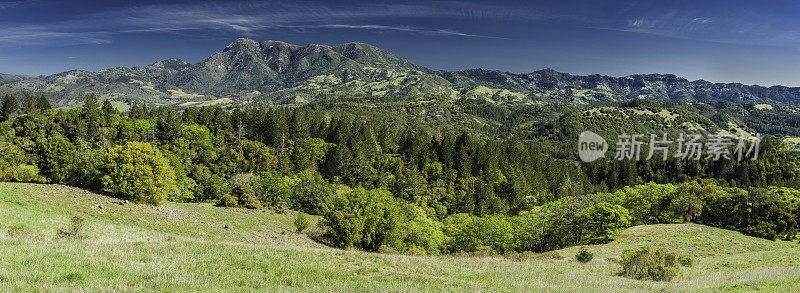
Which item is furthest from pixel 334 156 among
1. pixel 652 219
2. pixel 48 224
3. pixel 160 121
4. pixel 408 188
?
pixel 652 219

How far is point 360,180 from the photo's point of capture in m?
109

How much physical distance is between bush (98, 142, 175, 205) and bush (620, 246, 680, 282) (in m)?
57.0

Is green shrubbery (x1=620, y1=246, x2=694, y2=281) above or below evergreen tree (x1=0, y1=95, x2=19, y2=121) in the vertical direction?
above

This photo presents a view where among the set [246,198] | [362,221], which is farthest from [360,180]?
[362,221]

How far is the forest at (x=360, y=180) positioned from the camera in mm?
50344

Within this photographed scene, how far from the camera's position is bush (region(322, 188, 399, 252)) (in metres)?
45.7

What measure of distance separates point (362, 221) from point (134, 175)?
109 feet

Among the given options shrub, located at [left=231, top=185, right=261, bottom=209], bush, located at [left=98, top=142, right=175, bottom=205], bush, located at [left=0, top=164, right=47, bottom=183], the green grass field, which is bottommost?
shrub, located at [left=231, top=185, right=261, bottom=209]

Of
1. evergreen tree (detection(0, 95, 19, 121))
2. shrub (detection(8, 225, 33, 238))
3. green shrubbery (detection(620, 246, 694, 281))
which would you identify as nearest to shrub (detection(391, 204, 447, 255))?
green shrubbery (detection(620, 246, 694, 281))

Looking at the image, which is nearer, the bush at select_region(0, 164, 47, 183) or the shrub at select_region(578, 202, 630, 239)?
the bush at select_region(0, 164, 47, 183)

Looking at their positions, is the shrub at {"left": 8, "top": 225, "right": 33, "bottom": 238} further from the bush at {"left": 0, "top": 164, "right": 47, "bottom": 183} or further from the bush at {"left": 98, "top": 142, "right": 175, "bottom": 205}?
the bush at {"left": 0, "top": 164, "right": 47, "bottom": 183}

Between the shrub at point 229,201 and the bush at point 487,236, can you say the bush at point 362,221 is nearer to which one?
the bush at point 487,236

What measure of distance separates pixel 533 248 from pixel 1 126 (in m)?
136

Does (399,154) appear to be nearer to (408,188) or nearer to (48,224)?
(408,188)
